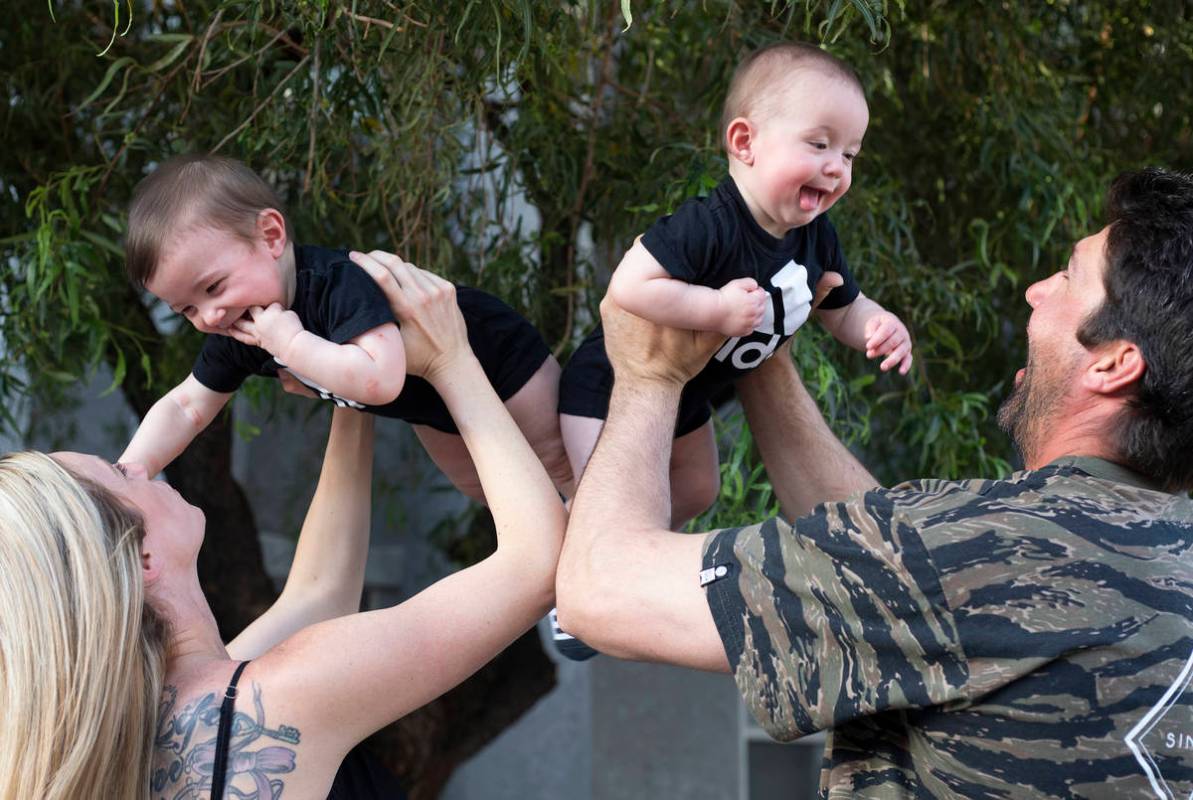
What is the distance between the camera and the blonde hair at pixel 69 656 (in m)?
1.67

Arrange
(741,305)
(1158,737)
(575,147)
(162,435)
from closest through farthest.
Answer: (1158,737) → (741,305) → (162,435) → (575,147)

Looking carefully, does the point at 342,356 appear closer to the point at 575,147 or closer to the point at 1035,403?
the point at 1035,403

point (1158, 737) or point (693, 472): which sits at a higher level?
point (693, 472)

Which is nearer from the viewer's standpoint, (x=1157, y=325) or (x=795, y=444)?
(x=1157, y=325)

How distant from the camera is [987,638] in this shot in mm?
1531

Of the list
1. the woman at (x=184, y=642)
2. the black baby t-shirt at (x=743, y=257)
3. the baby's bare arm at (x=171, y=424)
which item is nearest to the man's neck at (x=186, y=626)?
the woman at (x=184, y=642)

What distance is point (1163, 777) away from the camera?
5.01 feet

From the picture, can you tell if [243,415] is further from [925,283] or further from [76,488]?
[76,488]

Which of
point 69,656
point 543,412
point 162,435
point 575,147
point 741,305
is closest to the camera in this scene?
point 69,656

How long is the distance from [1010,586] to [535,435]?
978mm

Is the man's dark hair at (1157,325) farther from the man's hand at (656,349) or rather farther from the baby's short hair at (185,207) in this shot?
the baby's short hair at (185,207)

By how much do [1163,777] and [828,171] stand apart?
3.11ft

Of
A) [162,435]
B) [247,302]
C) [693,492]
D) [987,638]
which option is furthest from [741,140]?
[162,435]

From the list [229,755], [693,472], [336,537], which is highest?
[693,472]
